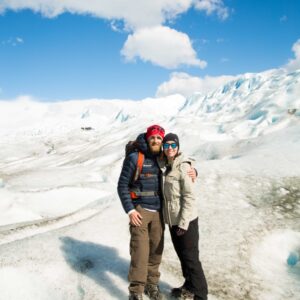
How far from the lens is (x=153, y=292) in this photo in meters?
5.15

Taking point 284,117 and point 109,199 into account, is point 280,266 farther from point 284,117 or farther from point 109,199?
point 284,117

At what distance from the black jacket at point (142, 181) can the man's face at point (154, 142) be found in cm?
7

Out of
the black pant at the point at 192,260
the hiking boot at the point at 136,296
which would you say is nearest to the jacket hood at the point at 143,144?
the black pant at the point at 192,260

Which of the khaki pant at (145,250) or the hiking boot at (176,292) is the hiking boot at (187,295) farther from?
the khaki pant at (145,250)

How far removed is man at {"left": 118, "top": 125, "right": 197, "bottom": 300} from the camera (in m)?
4.82

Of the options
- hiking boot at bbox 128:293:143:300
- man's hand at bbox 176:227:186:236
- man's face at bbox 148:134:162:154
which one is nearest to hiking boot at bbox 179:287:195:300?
hiking boot at bbox 128:293:143:300

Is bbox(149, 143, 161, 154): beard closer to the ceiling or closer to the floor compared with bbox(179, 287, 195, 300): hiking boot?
closer to the ceiling

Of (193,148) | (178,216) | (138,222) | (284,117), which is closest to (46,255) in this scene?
(138,222)

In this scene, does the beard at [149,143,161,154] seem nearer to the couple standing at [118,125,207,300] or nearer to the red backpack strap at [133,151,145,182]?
the couple standing at [118,125,207,300]

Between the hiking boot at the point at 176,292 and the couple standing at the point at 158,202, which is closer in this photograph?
the couple standing at the point at 158,202

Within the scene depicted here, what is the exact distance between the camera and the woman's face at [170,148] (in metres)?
4.78

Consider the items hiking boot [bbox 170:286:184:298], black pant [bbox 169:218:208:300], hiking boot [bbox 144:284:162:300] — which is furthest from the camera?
hiking boot [bbox 170:286:184:298]

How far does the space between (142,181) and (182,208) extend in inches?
29.6

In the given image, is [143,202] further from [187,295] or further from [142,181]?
[187,295]
